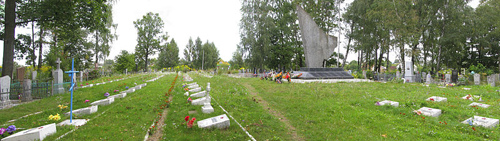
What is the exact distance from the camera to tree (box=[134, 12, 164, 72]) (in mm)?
41875

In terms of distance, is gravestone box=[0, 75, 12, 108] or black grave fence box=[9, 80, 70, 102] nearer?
gravestone box=[0, 75, 12, 108]

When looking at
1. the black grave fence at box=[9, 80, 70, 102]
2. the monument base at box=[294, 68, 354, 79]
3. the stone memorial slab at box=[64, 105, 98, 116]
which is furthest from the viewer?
the monument base at box=[294, 68, 354, 79]

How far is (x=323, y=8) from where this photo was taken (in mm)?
30375

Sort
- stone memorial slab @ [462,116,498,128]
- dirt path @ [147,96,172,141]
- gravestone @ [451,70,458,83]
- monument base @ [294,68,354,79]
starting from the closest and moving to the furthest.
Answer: dirt path @ [147,96,172,141] < stone memorial slab @ [462,116,498,128] < gravestone @ [451,70,458,83] < monument base @ [294,68,354,79]

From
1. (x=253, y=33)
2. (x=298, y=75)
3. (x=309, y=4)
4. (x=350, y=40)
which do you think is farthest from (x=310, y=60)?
(x=350, y=40)

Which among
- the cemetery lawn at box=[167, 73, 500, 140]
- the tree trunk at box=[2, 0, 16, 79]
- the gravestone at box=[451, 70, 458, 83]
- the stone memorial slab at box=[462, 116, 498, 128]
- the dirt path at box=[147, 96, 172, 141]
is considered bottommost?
the dirt path at box=[147, 96, 172, 141]

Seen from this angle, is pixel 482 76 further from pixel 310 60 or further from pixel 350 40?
pixel 350 40

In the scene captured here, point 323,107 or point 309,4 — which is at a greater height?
point 309,4

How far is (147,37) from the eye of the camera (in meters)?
42.2

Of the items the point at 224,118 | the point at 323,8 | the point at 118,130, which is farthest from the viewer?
the point at 323,8

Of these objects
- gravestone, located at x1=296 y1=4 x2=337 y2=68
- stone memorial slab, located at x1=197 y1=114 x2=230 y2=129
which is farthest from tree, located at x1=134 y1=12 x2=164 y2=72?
stone memorial slab, located at x1=197 y1=114 x2=230 y2=129

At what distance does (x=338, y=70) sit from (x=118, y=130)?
60.7ft

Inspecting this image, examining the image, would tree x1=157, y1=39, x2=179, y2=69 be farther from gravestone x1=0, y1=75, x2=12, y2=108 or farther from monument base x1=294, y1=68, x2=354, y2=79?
gravestone x1=0, y1=75, x2=12, y2=108

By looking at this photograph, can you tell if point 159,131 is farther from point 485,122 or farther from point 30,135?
point 485,122
